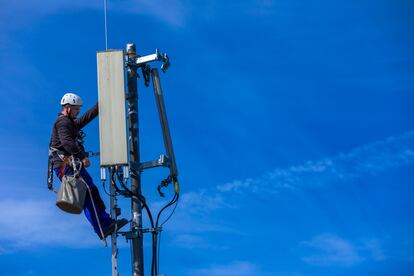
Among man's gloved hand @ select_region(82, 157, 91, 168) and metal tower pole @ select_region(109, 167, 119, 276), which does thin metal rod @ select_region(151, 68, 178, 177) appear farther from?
man's gloved hand @ select_region(82, 157, 91, 168)

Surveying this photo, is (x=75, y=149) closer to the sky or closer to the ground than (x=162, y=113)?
closer to the ground

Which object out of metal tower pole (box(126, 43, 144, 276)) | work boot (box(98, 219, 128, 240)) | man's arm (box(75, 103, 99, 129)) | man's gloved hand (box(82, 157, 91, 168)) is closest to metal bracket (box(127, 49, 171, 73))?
metal tower pole (box(126, 43, 144, 276))

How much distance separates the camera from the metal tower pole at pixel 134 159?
1261cm

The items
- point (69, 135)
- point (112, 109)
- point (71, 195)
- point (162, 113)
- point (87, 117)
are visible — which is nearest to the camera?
point (71, 195)

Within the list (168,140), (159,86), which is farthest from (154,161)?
(159,86)

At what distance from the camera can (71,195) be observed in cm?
1239

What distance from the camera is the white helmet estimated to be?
518 inches

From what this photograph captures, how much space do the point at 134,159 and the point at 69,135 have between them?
115cm

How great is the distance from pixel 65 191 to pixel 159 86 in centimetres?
257

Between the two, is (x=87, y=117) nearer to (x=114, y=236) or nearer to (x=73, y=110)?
(x=73, y=110)

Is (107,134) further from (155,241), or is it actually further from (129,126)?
(155,241)

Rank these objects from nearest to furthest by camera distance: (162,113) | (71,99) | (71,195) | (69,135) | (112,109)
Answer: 1. (71,195)
2. (112,109)
3. (69,135)
4. (71,99)
5. (162,113)

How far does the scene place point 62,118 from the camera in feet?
42.9

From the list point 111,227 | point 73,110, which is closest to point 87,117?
point 73,110
